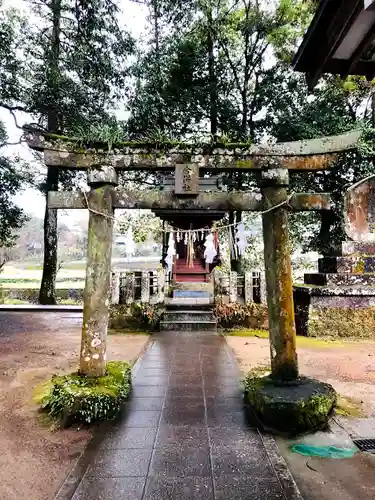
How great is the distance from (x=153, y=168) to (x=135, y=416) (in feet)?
11.3

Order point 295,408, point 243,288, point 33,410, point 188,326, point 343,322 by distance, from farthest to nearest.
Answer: point 243,288
point 188,326
point 343,322
point 33,410
point 295,408

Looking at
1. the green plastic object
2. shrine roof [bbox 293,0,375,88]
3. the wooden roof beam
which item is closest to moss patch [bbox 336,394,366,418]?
the green plastic object

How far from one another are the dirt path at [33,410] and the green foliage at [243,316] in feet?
9.55

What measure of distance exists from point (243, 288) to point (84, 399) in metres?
8.15

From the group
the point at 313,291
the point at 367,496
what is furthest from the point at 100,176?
the point at 313,291

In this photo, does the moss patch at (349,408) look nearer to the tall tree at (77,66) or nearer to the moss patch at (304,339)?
the moss patch at (304,339)

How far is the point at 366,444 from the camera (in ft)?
13.5

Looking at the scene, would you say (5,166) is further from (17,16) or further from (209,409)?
(209,409)

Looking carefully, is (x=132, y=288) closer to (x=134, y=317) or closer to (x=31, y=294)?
(x=134, y=317)

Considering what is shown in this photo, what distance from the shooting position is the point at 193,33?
1745 cm

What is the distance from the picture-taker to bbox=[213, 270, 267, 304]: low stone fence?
11.9m

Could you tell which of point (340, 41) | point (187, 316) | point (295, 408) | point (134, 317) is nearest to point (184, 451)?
point (295, 408)

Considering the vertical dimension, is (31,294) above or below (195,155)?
below

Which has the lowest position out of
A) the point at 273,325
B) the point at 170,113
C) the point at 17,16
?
the point at 273,325
